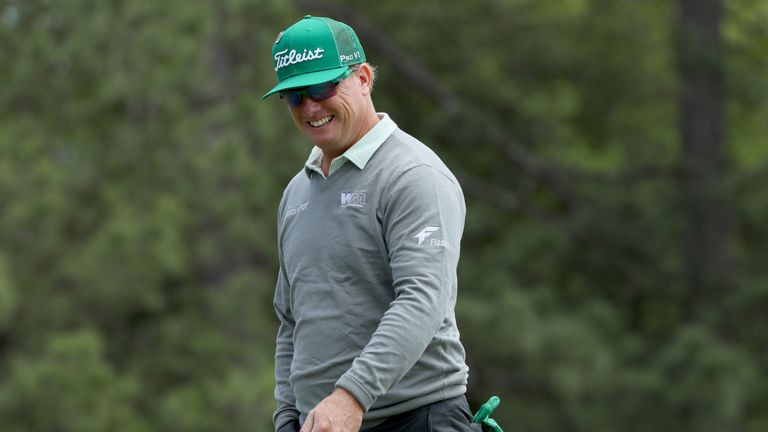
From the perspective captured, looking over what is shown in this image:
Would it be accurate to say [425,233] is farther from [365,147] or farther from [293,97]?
[293,97]

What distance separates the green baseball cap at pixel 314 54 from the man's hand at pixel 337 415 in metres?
0.70

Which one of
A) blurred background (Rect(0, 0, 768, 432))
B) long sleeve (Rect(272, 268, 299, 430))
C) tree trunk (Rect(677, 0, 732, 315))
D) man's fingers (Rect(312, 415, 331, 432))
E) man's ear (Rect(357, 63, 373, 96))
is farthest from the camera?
tree trunk (Rect(677, 0, 732, 315))

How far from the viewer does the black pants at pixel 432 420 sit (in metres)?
3.26

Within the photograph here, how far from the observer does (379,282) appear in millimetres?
3223

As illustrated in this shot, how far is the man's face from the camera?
3283mm

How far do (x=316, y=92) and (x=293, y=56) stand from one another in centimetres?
10

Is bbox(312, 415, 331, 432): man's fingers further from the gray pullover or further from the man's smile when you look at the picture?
the man's smile

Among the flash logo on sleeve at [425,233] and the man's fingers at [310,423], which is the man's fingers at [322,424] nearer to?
the man's fingers at [310,423]

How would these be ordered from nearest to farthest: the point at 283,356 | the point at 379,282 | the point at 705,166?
the point at 379,282
the point at 283,356
the point at 705,166

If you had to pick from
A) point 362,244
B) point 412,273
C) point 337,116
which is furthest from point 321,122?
point 412,273

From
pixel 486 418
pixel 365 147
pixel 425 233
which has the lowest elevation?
pixel 486 418

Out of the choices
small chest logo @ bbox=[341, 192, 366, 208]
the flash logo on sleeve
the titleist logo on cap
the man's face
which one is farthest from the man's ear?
the flash logo on sleeve

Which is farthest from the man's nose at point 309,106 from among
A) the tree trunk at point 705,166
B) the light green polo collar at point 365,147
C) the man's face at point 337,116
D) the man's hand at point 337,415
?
the tree trunk at point 705,166

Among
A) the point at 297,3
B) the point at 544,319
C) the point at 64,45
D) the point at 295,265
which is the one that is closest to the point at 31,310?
the point at 64,45
